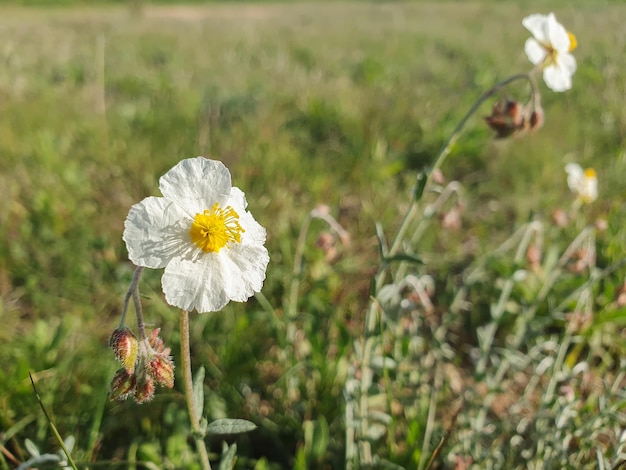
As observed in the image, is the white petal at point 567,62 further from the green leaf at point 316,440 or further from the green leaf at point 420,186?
Result: the green leaf at point 316,440

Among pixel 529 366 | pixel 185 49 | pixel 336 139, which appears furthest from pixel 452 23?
pixel 529 366

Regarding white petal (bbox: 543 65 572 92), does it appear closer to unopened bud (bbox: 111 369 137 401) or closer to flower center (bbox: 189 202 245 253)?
flower center (bbox: 189 202 245 253)

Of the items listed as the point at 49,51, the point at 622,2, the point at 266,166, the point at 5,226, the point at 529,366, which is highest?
the point at 622,2

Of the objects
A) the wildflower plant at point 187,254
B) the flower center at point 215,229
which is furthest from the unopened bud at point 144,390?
the flower center at point 215,229

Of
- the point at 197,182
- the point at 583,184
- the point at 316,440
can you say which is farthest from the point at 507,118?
the point at 583,184

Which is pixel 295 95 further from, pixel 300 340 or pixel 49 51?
pixel 49 51

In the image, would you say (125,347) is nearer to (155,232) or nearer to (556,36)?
(155,232)
